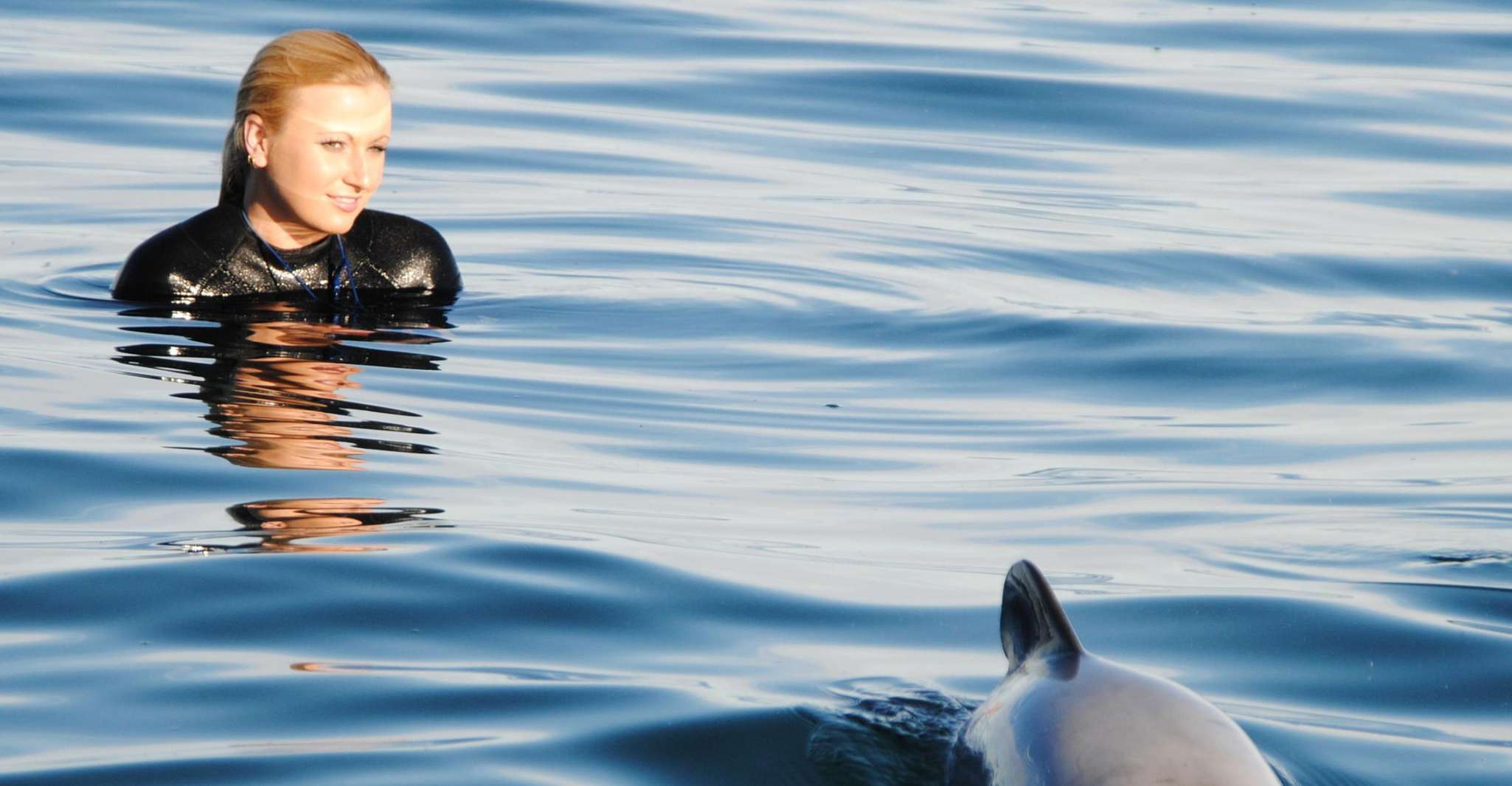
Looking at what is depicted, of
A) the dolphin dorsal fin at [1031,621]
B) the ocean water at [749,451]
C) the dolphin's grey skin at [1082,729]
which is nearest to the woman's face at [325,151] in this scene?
the ocean water at [749,451]

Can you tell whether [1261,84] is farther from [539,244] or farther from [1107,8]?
[539,244]

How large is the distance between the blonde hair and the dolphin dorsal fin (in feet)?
15.8

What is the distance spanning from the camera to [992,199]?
11.8 m

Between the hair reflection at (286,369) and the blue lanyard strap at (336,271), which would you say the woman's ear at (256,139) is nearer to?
the blue lanyard strap at (336,271)

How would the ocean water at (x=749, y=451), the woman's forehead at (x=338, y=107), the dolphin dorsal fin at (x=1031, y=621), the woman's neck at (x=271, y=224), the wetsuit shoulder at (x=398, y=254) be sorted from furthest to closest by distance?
the wetsuit shoulder at (x=398, y=254) → the woman's neck at (x=271, y=224) → the woman's forehead at (x=338, y=107) → the ocean water at (x=749, y=451) → the dolphin dorsal fin at (x=1031, y=621)

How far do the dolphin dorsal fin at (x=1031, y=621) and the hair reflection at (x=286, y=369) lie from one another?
7.94 feet

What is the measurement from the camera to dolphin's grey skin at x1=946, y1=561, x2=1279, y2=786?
266 cm

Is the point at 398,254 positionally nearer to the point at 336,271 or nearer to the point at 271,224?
the point at 336,271

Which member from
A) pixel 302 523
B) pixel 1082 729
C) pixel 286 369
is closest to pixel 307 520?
pixel 302 523

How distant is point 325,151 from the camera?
7.70 m

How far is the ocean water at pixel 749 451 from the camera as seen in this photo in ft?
12.2

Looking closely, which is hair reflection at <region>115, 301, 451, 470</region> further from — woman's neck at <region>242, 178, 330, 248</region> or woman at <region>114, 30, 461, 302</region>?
woman's neck at <region>242, 178, 330, 248</region>

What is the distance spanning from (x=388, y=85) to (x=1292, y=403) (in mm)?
3328

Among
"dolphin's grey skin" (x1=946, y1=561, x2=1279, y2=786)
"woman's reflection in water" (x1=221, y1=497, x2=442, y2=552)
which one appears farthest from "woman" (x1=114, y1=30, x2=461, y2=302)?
"dolphin's grey skin" (x1=946, y1=561, x2=1279, y2=786)
